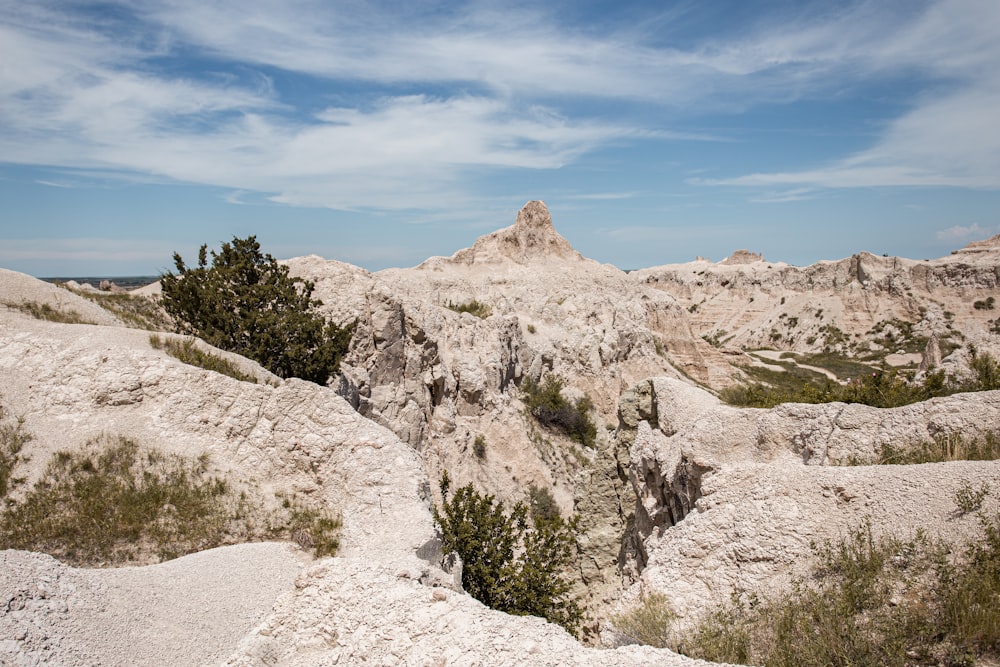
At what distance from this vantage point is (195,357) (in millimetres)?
11688

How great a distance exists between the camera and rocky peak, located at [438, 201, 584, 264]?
166 feet

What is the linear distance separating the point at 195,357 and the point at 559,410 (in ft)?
59.7

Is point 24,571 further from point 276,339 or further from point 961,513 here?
point 276,339

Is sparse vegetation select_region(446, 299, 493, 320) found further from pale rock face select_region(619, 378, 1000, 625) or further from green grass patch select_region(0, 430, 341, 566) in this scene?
green grass patch select_region(0, 430, 341, 566)

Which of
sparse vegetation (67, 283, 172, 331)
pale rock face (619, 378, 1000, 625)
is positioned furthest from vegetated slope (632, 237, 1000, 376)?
sparse vegetation (67, 283, 172, 331)

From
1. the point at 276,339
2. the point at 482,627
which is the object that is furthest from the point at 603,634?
the point at 276,339

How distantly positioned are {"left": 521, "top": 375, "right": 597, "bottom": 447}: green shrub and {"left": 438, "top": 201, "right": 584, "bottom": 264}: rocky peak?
23809mm

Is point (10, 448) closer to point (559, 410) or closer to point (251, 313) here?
point (251, 313)

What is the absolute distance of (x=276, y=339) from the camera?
16.0 m

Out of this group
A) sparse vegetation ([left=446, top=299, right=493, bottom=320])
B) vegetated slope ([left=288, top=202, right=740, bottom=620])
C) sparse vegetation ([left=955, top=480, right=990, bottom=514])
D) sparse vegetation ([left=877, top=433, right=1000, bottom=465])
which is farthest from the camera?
sparse vegetation ([left=446, top=299, right=493, bottom=320])

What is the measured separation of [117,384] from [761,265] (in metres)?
81.6

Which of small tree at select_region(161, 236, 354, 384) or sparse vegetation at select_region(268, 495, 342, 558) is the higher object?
small tree at select_region(161, 236, 354, 384)

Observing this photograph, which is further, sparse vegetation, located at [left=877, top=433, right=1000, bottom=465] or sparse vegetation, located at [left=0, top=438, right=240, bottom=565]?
sparse vegetation, located at [left=877, top=433, right=1000, bottom=465]

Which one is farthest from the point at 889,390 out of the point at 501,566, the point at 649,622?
the point at 501,566
